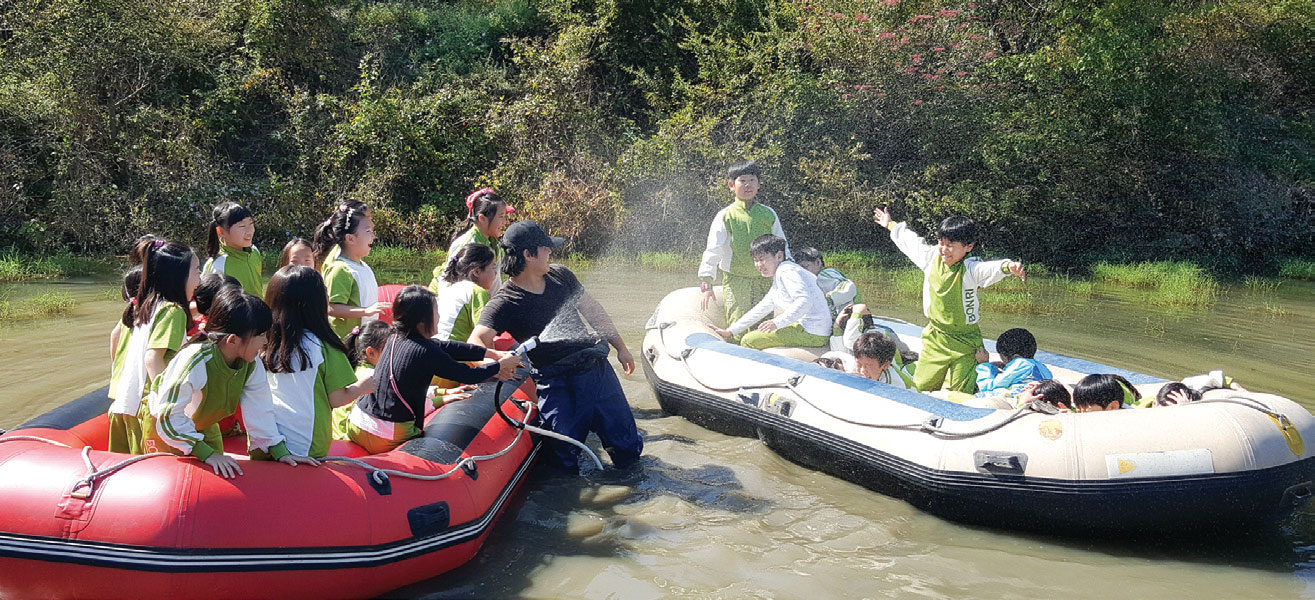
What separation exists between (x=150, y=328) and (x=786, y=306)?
3815 millimetres

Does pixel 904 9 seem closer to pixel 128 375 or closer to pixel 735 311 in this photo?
pixel 735 311

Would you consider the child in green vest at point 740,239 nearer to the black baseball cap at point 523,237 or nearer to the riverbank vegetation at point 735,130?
the black baseball cap at point 523,237

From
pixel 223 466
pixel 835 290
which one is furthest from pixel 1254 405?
pixel 223 466

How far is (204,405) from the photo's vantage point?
11.5ft

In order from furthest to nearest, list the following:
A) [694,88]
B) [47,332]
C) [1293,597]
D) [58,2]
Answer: [694,88] < [58,2] < [47,332] < [1293,597]

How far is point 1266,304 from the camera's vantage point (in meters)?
11.5

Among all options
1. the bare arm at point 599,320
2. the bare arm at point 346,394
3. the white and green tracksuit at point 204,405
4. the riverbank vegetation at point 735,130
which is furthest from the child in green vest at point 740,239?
the riverbank vegetation at point 735,130

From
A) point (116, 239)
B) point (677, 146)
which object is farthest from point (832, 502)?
point (116, 239)

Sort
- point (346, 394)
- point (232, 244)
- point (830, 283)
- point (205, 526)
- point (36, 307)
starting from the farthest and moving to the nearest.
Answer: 1. point (36, 307)
2. point (830, 283)
3. point (232, 244)
4. point (346, 394)
5. point (205, 526)

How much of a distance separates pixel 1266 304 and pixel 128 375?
12.0m

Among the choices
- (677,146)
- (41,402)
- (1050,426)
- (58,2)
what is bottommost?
(41,402)

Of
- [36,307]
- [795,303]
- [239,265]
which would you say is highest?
[239,265]

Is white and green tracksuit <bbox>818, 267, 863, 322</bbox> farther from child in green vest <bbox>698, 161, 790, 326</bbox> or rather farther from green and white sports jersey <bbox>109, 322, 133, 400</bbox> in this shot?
green and white sports jersey <bbox>109, 322, 133, 400</bbox>

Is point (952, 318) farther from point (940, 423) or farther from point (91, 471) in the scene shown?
point (91, 471)
